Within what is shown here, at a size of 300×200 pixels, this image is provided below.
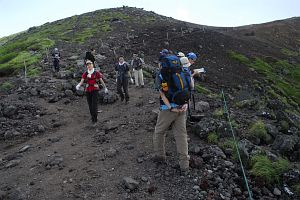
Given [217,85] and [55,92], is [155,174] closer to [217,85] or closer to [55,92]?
[55,92]

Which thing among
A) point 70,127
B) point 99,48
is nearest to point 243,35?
point 99,48

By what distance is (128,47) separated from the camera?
43.4m

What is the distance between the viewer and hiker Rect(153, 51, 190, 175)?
33.9 ft

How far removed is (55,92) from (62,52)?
19.4 metres

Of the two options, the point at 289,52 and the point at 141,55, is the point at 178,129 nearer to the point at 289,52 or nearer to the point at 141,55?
the point at 141,55

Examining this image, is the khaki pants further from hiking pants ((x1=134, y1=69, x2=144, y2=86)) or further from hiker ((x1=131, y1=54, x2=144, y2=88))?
hiking pants ((x1=134, y1=69, x2=144, y2=86))

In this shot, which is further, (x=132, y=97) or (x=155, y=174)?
(x=132, y=97)

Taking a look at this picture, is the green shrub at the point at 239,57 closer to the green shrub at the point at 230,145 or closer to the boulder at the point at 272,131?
the boulder at the point at 272,131

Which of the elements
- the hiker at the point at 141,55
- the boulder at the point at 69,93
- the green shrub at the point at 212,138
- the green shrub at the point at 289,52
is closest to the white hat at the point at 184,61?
the green shrub at the point at 212,138

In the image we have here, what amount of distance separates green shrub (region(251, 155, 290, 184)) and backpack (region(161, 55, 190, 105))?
10.9 feet

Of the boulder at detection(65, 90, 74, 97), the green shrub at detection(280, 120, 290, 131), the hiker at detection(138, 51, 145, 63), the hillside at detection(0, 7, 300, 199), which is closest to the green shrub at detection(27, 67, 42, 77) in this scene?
the hillside at detection(0, 7, 300, 199)

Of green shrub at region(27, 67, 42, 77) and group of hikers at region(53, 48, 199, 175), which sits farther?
green shrub at region(27, 67, 42, 77)

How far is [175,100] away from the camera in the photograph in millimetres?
10375

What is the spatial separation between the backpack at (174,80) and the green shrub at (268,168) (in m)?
3.32
